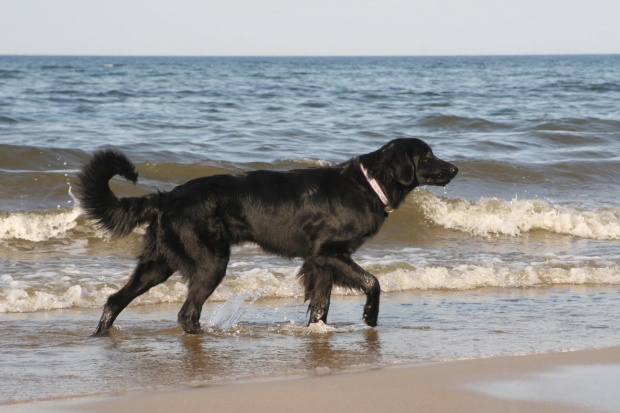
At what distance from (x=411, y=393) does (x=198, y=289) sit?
1.98 meters

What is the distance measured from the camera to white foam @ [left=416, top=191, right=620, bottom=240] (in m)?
9.09

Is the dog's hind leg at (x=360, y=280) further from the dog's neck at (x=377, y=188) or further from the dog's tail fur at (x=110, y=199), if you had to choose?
the dog's tail fur at (x=110, y=199)

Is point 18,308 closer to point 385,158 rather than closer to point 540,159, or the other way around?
point 385,158

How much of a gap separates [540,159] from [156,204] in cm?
957

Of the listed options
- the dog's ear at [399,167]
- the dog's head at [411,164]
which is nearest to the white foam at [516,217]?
the dog's head at [411,164]

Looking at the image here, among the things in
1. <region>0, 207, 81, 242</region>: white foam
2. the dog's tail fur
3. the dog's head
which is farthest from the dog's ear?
<region>0, 207, 81, 242</region>: white foam

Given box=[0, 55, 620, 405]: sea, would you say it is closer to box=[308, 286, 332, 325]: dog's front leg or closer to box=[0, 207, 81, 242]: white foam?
box=[0, 207, 81, 242]: white foam

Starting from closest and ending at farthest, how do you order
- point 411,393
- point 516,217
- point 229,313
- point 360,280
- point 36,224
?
point 411,393 < point 360,280 < point 229,313 < point 36,224 < point 516,217

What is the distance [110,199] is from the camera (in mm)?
5094

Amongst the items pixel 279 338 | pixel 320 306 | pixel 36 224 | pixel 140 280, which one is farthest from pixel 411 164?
pixel 36 224

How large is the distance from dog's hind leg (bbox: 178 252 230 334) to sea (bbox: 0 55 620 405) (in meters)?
0.10

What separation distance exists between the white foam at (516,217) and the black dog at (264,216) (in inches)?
152

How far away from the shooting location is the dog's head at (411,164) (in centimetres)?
537

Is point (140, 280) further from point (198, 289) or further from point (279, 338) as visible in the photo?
point (279, 338)
